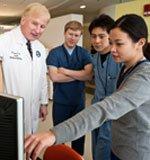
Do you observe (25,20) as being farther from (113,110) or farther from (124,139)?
(113,110)

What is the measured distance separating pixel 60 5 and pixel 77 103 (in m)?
9.04

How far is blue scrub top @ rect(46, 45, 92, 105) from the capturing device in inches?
103

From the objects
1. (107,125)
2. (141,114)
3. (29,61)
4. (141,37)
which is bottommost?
(107,125)

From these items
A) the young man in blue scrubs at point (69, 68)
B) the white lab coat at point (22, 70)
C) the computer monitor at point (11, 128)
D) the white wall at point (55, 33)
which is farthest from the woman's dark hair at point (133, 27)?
the white wall at point (55, 33)

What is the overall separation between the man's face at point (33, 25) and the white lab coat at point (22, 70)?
2.1 inches

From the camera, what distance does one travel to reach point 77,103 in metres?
2.64

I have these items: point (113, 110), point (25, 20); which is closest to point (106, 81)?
point (25, 20)

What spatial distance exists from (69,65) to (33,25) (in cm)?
59

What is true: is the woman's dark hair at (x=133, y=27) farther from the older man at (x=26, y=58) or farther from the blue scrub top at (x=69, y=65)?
the blue scrub top at (x=69, y=65)

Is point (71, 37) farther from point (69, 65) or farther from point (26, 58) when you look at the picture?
point (26, 58)

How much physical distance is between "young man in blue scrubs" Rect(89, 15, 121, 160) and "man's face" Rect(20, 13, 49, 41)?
38 centimetres

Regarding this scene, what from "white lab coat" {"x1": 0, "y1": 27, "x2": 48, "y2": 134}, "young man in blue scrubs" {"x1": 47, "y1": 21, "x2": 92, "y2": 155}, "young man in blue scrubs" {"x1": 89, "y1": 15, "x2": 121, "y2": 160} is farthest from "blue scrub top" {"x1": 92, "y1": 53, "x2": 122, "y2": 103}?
"white lab coat" {"x1": 0, "y1": 27, "x2": 48, "y2": 134}

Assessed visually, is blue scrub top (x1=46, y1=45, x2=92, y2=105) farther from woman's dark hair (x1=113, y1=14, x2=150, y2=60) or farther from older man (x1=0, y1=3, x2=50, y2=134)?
woman's dark hair (x1=113, y1=14, x2=150, y2=60)

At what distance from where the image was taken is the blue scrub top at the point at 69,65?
2.61 m
